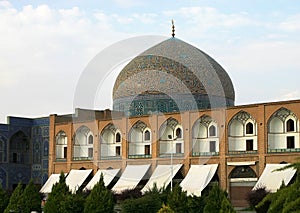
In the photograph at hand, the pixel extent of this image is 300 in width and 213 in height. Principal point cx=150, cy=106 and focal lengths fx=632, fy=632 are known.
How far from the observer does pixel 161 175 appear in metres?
32.2

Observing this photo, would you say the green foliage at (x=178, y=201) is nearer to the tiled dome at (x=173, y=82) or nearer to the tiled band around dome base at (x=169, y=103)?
the tiled band around dome base at (x=169, y=103)

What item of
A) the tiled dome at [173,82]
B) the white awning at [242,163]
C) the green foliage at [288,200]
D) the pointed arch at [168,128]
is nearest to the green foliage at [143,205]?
the white awning at [242,163]

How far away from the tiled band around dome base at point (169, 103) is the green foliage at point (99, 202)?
12.3 meters

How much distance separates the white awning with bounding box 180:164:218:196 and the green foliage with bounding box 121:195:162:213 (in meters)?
5.63

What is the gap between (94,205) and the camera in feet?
77.4

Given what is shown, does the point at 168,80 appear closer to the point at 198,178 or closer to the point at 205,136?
the point at 205,136

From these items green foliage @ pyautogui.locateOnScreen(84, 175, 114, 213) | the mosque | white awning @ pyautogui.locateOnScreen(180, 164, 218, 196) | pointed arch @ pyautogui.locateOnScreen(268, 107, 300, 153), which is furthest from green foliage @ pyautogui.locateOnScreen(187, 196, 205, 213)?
pointed arch @ pyautogui.locateOnScreen(268, 107, 300, 153)

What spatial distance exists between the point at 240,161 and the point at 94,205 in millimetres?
9132

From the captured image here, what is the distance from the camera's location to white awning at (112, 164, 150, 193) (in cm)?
3269

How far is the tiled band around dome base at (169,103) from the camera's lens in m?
35.8

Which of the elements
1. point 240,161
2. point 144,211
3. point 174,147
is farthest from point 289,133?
point 144,211

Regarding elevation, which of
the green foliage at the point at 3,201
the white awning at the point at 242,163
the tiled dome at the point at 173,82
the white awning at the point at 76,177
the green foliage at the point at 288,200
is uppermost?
the tiled dome at the point at 173,82

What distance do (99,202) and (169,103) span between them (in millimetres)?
13085

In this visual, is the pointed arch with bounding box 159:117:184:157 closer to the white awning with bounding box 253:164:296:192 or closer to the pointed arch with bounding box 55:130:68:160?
the white awning with bounding box 253:164:296:192
